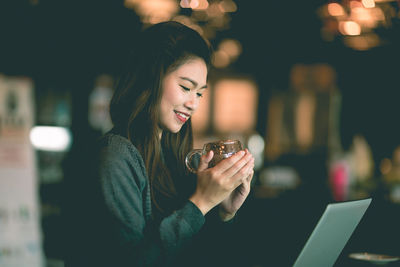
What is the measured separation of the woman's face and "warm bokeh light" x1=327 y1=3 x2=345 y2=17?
8.66 ft

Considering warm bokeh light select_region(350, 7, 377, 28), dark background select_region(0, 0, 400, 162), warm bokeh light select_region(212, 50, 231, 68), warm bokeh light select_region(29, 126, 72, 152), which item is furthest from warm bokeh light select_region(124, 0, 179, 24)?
warm bokeh light select_region(212, 50, 231, 68)

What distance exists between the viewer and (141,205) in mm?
1238

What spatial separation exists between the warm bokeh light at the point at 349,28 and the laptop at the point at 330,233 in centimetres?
303

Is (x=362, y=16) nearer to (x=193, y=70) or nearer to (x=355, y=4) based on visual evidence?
(x=355, y=4)

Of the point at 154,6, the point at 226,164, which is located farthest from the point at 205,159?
the point at 154,6

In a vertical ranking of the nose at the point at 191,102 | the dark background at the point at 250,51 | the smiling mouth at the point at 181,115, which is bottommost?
the smiling mouth at the point at 181,115

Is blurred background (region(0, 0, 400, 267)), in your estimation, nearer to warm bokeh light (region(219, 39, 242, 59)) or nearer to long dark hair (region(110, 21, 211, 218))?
warm bokeh light (region(219, 39, 242, 59))

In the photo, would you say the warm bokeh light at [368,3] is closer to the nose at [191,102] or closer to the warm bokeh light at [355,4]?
the warm bokeh light at [355,4]

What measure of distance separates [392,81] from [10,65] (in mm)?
5117

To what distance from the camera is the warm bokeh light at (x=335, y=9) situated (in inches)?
144

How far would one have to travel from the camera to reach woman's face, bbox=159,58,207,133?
1.37m

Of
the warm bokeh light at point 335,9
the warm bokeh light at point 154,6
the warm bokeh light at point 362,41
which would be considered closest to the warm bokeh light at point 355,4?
the warm bokeh light at point 335,9

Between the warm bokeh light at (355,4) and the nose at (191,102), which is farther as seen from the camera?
the warm bokeh light at (355,4)

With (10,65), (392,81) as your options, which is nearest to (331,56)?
(392,81)
